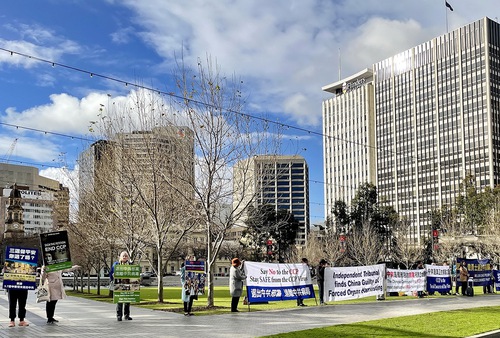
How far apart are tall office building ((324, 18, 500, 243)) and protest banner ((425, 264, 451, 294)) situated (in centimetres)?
Answer: 9369

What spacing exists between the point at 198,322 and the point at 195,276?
3.35m

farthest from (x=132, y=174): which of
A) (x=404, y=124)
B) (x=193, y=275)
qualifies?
(x=404, y=124)

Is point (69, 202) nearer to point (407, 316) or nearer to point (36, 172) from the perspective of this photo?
point (407, 316)

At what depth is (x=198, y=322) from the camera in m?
15.7

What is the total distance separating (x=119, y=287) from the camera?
16109 mm

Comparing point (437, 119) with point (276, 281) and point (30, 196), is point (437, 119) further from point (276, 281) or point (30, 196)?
point (30, 196)

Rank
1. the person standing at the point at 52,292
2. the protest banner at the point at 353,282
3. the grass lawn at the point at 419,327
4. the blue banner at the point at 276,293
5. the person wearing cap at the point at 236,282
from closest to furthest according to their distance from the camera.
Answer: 1. the grass lawn at the point at 419,327
2. the person standing at the point at 52,292
3. the person wearing cap at the point at 236,282
4. the blue banner at the point at 276,293
5. the protest banner at the point at 353,282

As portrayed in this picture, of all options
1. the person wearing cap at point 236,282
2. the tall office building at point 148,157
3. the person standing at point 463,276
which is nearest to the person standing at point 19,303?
the person wearing cap at point 236,282

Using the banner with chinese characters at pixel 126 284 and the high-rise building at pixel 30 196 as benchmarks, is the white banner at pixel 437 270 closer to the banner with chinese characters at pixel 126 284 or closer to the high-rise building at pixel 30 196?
the banner with chinese characters at pixel 126 284

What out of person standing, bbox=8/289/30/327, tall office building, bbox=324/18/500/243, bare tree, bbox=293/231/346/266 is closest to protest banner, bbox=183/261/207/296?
person standing, bbox=8/289/30/327

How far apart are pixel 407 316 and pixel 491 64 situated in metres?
125

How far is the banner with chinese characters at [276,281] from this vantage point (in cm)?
2016

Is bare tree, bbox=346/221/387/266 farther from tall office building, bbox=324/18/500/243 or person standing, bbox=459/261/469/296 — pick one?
tall office building, bbox=324/18/500/243

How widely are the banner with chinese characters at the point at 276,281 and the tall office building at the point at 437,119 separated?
337ft
